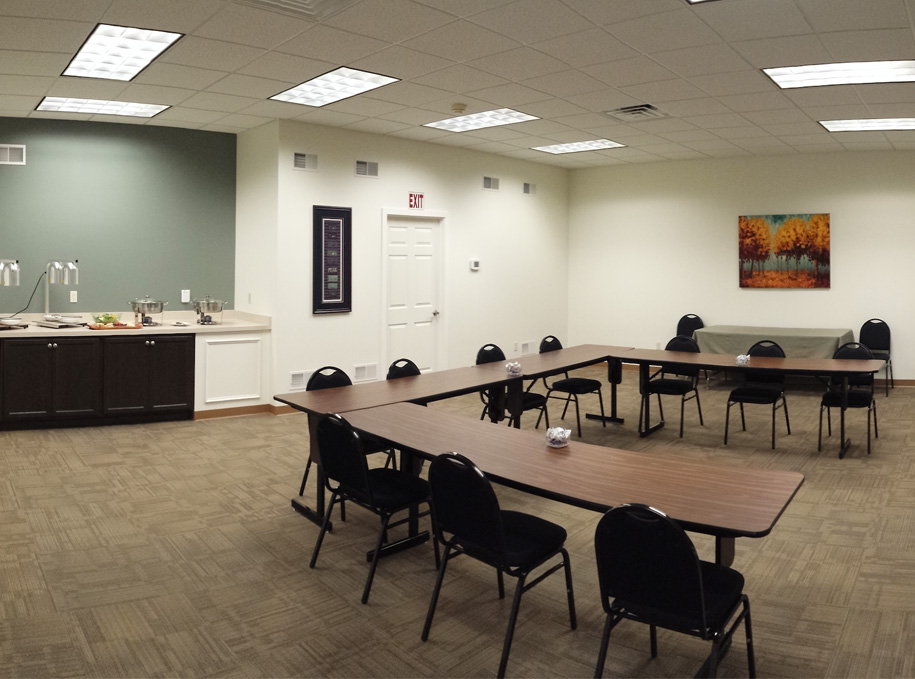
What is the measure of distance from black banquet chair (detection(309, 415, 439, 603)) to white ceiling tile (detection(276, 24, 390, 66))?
2.55 meters

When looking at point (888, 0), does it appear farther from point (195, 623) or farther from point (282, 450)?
point (282, 450)

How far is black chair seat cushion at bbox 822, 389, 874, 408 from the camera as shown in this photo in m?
5.99

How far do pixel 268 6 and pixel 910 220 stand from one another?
8.21 meters

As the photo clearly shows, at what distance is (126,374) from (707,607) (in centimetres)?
595

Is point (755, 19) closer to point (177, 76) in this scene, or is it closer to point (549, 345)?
point (549, 345)

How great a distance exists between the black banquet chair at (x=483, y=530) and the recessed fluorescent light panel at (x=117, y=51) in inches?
139

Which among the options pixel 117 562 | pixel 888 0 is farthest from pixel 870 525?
pixel 117 562

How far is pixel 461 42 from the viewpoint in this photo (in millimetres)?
4730

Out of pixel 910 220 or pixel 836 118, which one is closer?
pixel 836 118

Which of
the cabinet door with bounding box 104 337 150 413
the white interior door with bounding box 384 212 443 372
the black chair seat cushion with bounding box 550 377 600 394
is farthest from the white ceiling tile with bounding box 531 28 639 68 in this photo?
the cabinet door with bounding box 104 337 150 413

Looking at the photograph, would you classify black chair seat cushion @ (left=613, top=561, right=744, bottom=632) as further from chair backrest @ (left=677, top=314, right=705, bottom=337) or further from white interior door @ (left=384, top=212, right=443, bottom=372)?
chair backrest @ (left=677, top=314, right=705, bottom=337)

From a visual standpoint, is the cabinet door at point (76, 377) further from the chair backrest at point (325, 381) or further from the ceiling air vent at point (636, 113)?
the ceiling air vent at point (636, 113)

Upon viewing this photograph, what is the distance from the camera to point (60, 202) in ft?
23.4

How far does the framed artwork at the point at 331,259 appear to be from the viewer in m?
7.57
